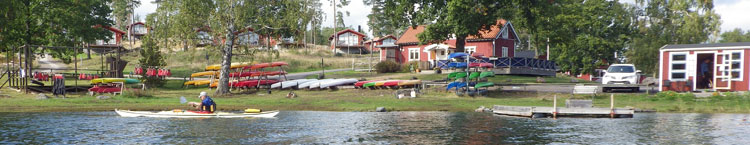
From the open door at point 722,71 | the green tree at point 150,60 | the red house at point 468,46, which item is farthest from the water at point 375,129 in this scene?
the red house at point 468,46

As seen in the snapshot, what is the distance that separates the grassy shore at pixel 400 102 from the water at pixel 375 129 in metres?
2.27

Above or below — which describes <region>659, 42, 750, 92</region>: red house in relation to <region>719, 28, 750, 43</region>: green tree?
below

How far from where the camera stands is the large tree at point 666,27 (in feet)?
224

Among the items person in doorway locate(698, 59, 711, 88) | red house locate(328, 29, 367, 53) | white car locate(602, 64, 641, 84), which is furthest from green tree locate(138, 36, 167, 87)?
red house locate(328, 29, 367, 53)

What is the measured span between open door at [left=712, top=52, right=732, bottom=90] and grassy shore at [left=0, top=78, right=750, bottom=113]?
2.97 metres

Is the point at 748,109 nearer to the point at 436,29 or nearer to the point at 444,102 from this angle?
the point at 444,102

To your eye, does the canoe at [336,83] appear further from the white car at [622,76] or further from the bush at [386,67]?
the white car at [622,76]

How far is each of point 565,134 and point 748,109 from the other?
48.4 ft

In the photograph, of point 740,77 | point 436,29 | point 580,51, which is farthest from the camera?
point 580,51

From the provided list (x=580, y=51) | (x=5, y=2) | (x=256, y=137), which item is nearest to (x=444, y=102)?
(x=256, y=137)

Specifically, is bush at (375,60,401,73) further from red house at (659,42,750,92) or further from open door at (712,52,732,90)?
open door at (712,52,732,90)

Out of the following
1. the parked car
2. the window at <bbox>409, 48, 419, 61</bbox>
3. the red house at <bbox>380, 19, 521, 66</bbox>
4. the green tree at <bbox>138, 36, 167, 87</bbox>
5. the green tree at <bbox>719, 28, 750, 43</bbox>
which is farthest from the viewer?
the green tree at <bbox>719, 28, 750, 43</bbox>

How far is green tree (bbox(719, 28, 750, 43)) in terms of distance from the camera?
330 ft

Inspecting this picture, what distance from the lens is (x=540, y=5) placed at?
45562 millimetres
